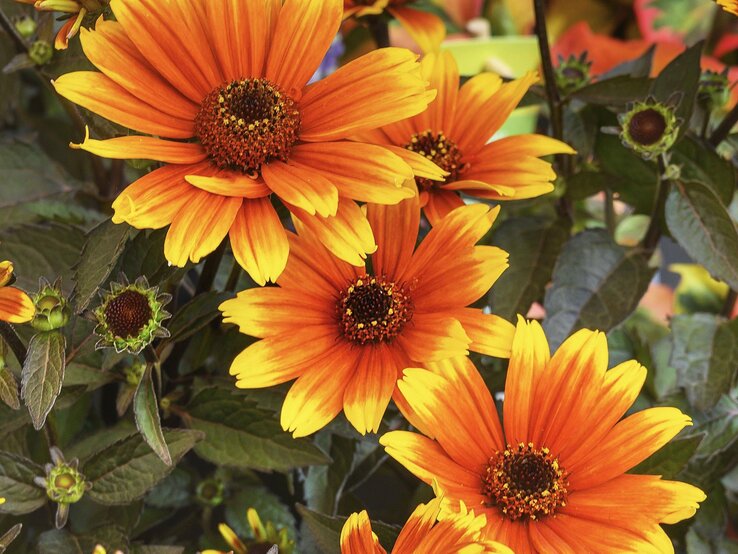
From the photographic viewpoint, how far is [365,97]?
426 millimetres

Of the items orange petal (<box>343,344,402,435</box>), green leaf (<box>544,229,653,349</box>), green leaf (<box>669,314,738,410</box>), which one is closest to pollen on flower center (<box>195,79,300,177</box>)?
orange petal (<box>343,344,402,435</box>)

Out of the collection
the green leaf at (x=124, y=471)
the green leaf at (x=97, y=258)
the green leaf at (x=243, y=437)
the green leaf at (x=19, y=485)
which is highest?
the green leaf at (x=97, y=258)

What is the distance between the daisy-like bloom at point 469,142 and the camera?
0.48 m

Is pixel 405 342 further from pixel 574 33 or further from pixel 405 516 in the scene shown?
pixel 574 33

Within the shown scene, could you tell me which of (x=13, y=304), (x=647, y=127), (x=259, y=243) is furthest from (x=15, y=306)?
(x=647, y=127)

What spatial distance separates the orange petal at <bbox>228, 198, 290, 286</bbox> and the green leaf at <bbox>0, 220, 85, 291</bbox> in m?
0.16

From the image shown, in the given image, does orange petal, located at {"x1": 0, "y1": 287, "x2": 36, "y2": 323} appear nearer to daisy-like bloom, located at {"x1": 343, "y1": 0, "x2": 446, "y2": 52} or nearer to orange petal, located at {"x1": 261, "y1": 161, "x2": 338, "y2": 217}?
orange petal, located at {"x1": 261, "y1": 161, "x2": 338, "y2": 217}

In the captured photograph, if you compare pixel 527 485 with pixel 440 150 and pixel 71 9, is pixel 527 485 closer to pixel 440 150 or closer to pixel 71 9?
pixel 440 150

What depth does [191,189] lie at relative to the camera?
40 cm

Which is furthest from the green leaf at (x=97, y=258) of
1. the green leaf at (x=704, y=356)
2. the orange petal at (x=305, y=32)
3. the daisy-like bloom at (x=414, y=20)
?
the green leaf at (x=704, y=356)

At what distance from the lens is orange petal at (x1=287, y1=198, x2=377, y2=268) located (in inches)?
15.7

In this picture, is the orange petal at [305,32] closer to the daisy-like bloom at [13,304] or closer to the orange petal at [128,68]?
the orange petal at [128,68]

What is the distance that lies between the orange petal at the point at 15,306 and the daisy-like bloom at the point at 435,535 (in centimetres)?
16

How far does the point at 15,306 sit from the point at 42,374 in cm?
3
